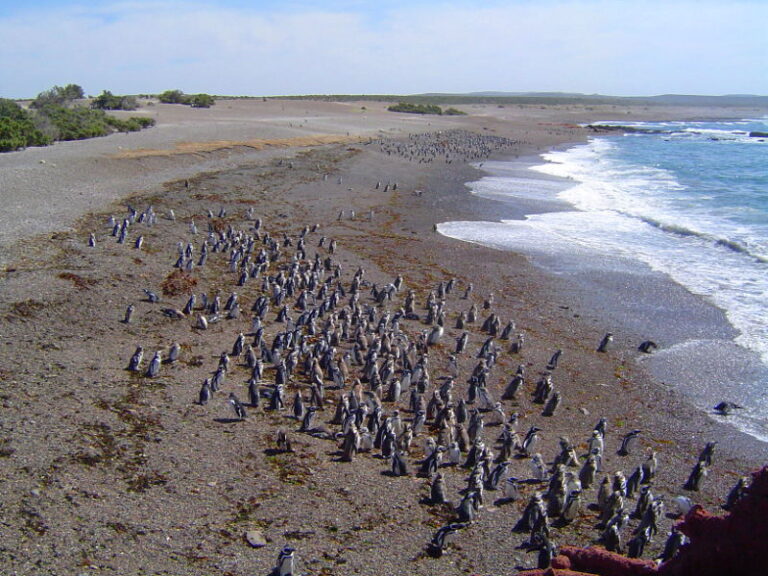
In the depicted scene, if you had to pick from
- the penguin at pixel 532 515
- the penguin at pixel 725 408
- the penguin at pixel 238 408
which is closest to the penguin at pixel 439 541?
the penguin at pixel 532 515

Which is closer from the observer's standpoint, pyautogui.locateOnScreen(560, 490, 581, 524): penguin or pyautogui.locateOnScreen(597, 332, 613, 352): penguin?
pyautogui.locateOnScreen(560, 490, 581, 524): penguin

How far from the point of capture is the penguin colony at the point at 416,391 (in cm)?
916

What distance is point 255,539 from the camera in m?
7.92

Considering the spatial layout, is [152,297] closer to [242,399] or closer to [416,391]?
[242,399]

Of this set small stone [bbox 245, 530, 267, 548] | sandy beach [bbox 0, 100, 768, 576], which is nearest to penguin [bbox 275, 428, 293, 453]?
sandy beach [bbox 0, 100, 768, 576]

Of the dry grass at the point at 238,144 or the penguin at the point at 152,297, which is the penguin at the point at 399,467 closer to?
the penguin at the point at 152,297

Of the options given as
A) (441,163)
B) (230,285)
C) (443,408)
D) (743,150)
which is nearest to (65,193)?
(230,285)

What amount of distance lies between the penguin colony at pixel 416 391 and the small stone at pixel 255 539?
0.69 meters

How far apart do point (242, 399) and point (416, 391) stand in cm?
318

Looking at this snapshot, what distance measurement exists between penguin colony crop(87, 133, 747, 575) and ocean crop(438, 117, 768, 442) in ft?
8.73

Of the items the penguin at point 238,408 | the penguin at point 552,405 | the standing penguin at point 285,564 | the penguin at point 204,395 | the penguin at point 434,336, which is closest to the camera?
the standing penguin at point 285,564

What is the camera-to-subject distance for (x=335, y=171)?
38.6 m

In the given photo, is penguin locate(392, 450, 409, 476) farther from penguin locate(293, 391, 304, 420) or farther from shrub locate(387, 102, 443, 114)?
shrub locate(387, 102, 443, 114)

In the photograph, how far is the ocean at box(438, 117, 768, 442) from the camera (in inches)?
590
